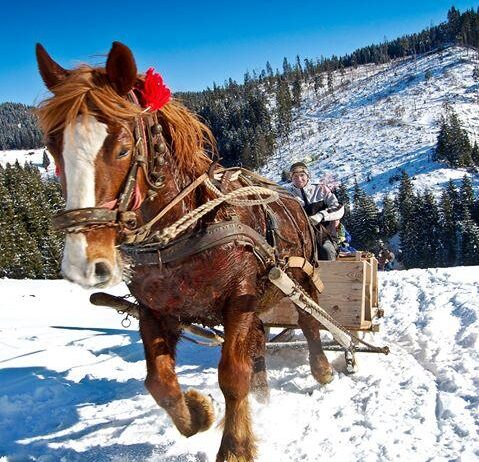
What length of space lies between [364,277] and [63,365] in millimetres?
3811

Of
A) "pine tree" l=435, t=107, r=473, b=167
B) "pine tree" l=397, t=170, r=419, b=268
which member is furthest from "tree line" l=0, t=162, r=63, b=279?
"pine tree" l=435, t=107, r=473, b=167

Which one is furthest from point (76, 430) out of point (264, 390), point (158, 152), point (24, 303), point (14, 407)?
point (24, 303)

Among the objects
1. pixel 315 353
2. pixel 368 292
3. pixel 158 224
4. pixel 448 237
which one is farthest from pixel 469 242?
pixel 158 224

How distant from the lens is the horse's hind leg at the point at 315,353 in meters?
4.79

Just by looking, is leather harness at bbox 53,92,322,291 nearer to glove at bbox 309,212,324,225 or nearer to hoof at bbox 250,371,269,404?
hoof at bbox 250,371,269,404

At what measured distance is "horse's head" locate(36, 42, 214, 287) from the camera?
91.2 inches

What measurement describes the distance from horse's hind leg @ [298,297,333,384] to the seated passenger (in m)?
1.00

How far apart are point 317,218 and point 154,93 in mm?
3240

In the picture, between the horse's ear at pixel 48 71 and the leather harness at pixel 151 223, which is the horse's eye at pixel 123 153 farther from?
the horse's ear at pixel 48 71

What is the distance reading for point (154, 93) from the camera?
277 cm

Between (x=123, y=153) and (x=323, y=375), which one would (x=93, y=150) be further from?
(x=323, y=375)

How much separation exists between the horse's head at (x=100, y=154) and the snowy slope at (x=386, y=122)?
6922 centimetres

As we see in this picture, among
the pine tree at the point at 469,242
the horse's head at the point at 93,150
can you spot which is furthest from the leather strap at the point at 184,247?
the pine tree at the point at 469,242

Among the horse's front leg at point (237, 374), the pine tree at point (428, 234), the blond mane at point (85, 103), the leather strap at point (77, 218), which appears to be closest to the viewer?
the leather strap at point (77, 218)
